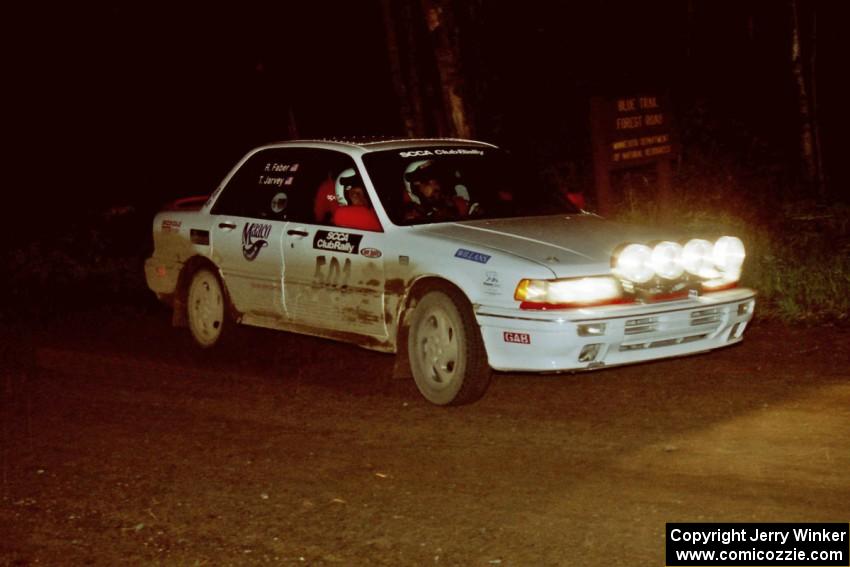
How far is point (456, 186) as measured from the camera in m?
8.72

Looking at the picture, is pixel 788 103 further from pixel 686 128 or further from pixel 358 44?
pixel 358 44

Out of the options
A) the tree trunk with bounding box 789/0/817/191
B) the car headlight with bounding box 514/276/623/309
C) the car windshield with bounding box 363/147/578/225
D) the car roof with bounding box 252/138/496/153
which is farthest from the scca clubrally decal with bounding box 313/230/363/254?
the tree trunk with bounding box 789/0/817/191

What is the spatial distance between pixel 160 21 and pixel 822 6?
11.7 metres

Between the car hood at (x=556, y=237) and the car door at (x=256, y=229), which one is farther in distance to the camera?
the car door at (x=256, y=229)

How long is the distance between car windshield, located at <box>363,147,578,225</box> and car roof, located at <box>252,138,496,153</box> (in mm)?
72

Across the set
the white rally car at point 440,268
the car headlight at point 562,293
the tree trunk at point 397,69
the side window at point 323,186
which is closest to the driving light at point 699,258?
the white rally car at point 440,268

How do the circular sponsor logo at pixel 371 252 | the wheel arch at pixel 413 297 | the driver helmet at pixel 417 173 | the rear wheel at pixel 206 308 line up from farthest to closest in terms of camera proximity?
the rear wheel at pixel 206 308 < the driver helmet at pixel 417 173 < the circular sponsor logo at pixel 371 252 < the wheel arch at pixel 413 297

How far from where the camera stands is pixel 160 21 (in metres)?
22.3

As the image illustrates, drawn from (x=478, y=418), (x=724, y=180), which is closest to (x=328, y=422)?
(x=478, y=418)

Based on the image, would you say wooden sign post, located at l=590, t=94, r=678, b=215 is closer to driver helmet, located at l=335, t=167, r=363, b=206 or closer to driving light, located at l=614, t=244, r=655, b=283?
driver helmet, located at l=335, t=167, r=363, b=206

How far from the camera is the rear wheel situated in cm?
950

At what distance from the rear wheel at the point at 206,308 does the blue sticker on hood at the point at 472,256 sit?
2489 millimetres

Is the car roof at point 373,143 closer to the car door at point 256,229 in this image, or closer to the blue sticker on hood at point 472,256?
the car door at point 256,229

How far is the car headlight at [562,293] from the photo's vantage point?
280 inches
